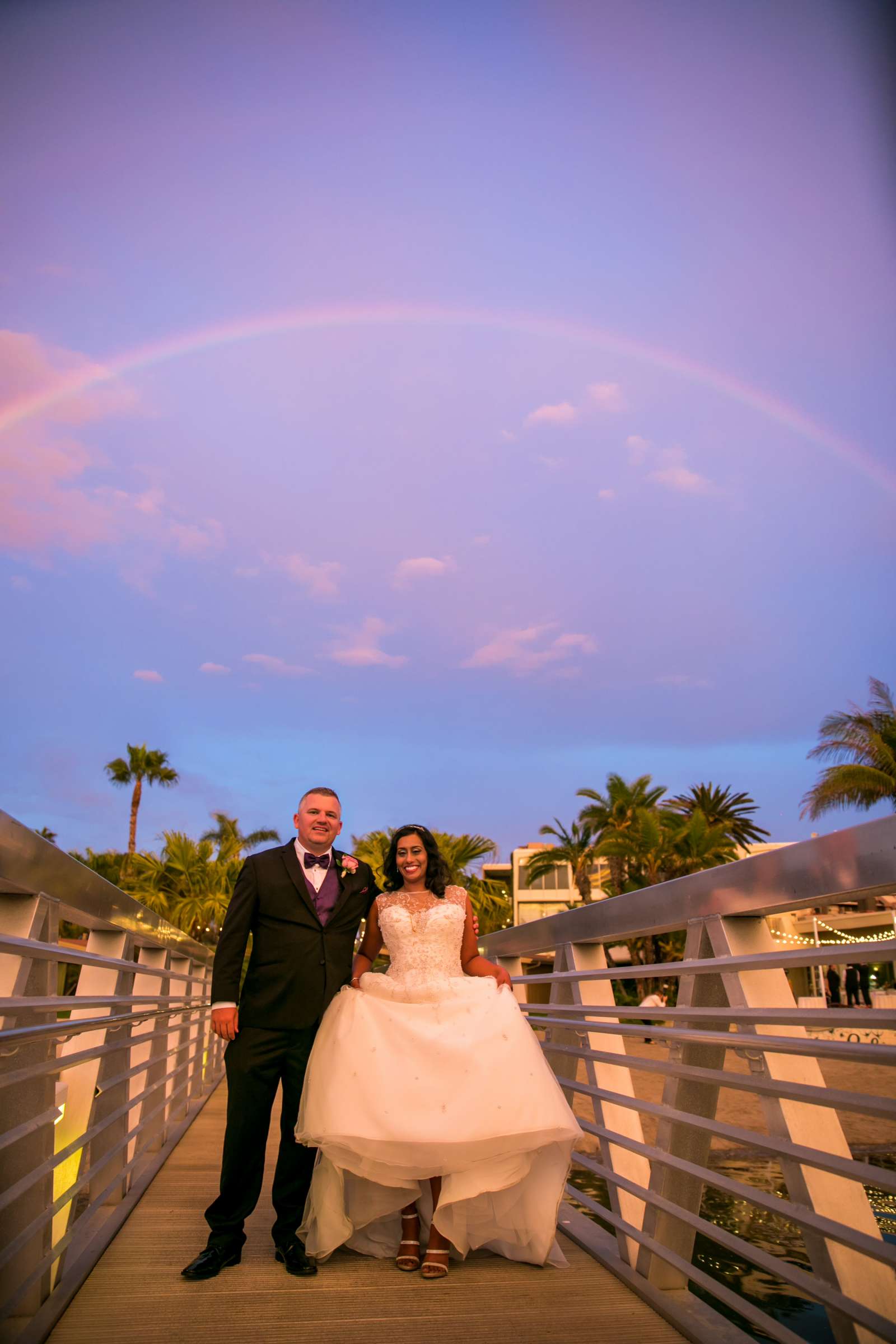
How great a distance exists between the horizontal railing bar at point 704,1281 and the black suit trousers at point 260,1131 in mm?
1202

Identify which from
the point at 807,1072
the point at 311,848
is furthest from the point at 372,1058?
the point at 807,1072

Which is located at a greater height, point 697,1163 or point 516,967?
point 516,967

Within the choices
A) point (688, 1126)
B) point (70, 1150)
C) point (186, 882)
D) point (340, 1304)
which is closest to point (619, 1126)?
point (688, 1126)

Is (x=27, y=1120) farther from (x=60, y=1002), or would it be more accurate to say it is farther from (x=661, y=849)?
(x=661, y=849)

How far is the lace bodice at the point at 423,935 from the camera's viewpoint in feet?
13.5

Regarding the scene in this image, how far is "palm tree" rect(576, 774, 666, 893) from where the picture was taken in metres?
38.8

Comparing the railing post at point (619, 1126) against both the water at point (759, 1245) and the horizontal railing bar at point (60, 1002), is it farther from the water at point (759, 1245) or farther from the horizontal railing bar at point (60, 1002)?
the horizontal railing bar at point (60, 1002)

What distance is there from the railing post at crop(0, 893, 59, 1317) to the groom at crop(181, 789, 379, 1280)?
100 centimetres

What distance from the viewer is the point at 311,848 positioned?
4.23 m

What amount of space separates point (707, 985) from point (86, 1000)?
1.93 metres

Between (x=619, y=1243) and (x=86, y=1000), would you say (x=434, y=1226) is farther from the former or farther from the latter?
(x=86, y=1000)

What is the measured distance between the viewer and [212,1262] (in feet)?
11.8

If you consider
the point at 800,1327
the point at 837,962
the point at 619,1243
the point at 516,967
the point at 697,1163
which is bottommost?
the point at 800,1327

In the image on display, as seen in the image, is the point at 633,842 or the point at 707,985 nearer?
the point at 707,985
